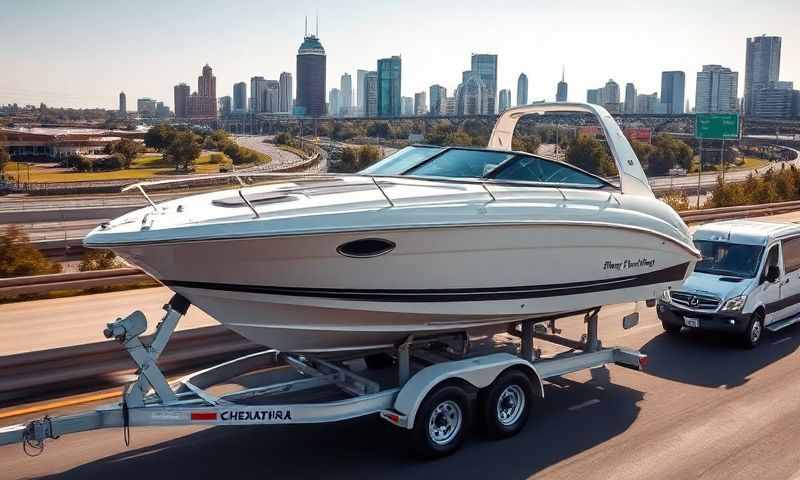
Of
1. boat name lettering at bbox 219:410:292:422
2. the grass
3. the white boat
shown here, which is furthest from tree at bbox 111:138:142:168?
boat name lettering at bbox 219:410:292:422

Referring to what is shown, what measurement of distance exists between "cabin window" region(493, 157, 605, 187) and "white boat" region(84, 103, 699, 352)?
1cm

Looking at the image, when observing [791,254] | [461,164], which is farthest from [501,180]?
[791,254]

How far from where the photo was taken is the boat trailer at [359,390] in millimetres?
5672

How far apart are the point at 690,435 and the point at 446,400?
242 centimetres

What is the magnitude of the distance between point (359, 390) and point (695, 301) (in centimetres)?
576

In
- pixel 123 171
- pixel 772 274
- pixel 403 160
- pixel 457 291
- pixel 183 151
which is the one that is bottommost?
pixel 123 171

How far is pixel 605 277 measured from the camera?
7957 mm

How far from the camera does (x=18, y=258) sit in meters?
15.0

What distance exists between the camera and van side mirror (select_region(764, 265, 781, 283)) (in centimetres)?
1084

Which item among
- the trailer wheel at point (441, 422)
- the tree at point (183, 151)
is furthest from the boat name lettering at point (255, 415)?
the tree at point (183, 151)

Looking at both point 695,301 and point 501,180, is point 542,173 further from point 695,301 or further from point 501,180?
point 695,301

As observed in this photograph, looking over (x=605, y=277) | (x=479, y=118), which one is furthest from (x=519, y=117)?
(x=479, y=118)

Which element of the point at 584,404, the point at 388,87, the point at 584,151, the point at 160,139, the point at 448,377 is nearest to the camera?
the point at 448,377

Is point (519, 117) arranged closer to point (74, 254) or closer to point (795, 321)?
point (795, 321)
